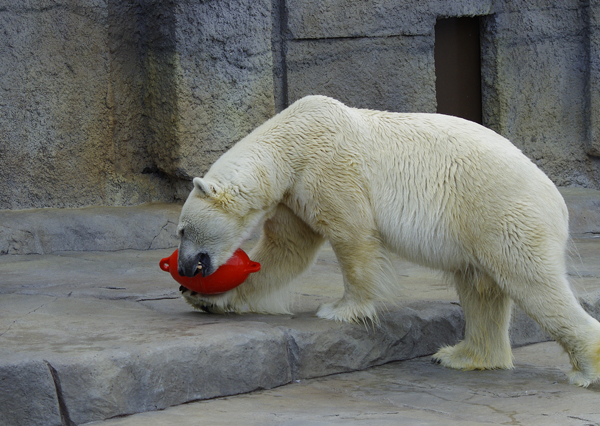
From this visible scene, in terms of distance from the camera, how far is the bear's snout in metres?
3.03

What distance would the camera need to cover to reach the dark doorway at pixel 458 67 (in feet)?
22.4

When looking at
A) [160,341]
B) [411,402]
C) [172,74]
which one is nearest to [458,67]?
[172,74]

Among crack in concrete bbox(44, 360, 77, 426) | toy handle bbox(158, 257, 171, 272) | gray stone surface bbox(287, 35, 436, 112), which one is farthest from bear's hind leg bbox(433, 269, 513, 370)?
gray stone surface bbox(287, 35, 436, 112)

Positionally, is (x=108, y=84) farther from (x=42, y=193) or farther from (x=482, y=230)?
(x=482, y=230)

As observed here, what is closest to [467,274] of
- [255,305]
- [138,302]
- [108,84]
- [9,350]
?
[255,305]

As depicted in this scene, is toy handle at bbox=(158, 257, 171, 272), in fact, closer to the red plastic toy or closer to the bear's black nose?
the red plastic toy

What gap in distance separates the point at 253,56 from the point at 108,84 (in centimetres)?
112

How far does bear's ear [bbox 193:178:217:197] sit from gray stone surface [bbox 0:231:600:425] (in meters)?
0.53

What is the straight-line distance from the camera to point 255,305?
3.30 metres

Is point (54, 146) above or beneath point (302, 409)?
above

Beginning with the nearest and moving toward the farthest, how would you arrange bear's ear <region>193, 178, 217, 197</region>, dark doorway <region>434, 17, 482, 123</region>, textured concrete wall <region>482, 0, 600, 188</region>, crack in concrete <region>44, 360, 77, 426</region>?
1. crack in concrete <region>44, 360, 77, 426</region>
2. bear's ear <region>193, 178, 217, 197</region>
3. textured concrete wall <region>482, 0, 600, 188</region>
4. dark doorway <region>434, 17, 482, 123</region>

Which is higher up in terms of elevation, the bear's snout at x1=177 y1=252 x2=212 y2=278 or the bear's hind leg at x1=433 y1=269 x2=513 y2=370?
the bear's snout at x1=177 y1=252 x2=212 y2=278

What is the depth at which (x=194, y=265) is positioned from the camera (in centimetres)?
304

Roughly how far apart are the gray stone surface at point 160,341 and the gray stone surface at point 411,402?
5cm
